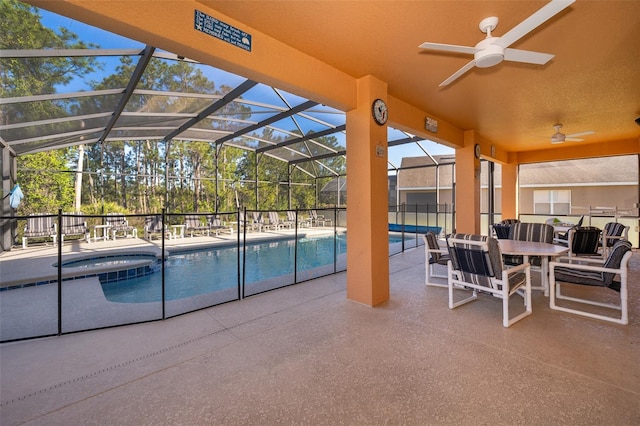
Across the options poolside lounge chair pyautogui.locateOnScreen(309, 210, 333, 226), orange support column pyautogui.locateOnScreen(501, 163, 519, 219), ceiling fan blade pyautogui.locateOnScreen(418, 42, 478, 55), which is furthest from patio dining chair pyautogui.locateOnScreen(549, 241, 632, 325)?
poolside lounge chair pyautogui.locateOnScreen(309, 210, 333, 226)

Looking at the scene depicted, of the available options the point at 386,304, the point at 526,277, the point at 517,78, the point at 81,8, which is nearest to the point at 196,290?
the point at 386,304

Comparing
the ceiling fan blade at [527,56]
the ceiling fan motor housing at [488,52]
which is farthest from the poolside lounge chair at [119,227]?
the ceiling fan blade at [527,56]

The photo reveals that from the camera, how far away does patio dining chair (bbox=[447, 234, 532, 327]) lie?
2.66 m

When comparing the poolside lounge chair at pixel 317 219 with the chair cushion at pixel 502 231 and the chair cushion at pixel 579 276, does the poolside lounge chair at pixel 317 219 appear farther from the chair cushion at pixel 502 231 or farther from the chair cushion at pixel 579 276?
the chair cushion at pixel 579 276

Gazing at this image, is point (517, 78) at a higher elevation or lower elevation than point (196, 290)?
higher

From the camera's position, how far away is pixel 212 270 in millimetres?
5551

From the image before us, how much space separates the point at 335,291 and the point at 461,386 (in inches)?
80.0

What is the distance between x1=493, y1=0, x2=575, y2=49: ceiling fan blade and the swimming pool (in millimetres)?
3251

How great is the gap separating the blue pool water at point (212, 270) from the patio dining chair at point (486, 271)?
6.90ft

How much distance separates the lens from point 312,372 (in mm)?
1897

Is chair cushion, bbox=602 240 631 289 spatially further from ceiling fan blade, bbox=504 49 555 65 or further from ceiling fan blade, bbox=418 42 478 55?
ceiling fan blade, bbox=418 42 478 55

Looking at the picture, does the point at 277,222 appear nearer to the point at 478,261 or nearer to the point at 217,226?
the point at 217,226

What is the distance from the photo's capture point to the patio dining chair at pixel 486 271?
2.66m

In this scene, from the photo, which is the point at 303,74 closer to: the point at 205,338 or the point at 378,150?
the point at 378,150
